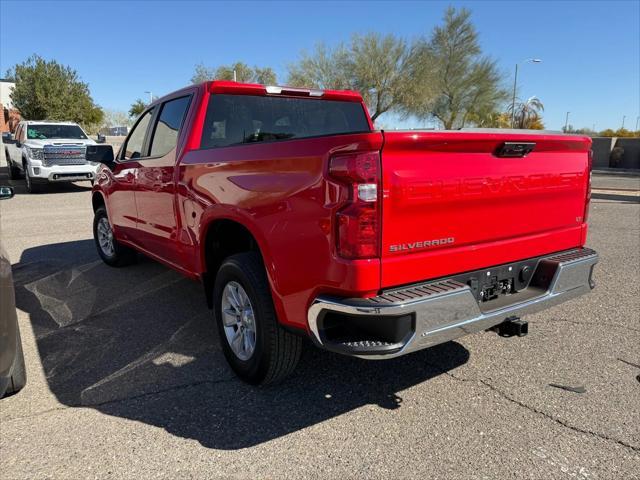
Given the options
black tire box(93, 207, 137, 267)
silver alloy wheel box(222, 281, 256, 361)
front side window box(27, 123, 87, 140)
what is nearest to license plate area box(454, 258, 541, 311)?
silver alloy wheel box(222, 281, 256, 361)

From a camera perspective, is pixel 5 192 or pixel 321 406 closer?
pixel 321 406

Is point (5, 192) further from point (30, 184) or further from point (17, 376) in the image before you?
point (30, 184)

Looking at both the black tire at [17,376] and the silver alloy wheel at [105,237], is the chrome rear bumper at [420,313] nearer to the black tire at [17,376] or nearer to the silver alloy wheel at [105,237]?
the black tire at [17,376]

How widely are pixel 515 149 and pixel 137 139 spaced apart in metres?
3.86

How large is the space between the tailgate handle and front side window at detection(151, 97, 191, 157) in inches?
102

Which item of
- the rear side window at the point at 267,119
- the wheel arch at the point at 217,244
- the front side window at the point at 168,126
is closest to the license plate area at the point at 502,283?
the wheel arch at the point at 217,244

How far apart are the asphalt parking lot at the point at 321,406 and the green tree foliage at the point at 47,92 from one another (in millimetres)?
36826

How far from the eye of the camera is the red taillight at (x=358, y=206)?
2354mm

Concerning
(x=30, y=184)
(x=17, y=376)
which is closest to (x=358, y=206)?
(x=17, y=376)

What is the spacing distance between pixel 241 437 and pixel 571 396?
81.3 inches

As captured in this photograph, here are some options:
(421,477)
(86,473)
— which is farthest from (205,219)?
(421,477)

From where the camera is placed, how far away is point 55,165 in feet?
47.2

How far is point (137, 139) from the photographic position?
17.1ft

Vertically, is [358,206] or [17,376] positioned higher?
[358,206]
